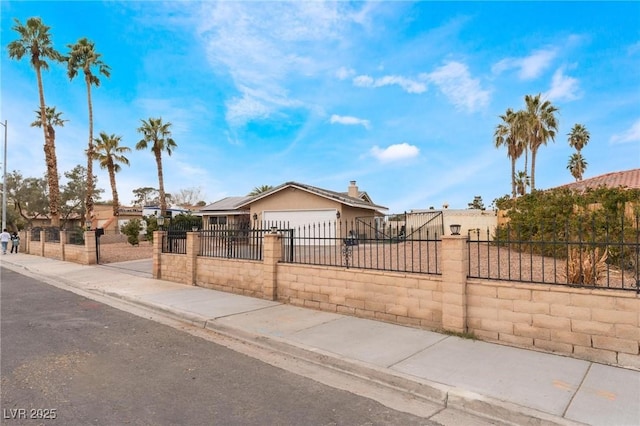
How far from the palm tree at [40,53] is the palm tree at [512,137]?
3578cm

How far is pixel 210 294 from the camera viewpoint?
390 inches

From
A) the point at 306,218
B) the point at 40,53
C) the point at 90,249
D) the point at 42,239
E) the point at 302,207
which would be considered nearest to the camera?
the point at 90,249

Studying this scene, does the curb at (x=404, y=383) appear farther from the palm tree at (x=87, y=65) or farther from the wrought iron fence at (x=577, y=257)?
the palm tree at (x=87, y=65)

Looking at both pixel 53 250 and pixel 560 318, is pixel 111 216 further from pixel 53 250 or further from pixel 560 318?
pixel 560 318

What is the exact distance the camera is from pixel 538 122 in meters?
30.8

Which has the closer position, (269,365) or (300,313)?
(269,365)

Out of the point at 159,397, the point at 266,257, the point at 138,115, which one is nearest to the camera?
the point at 159,397

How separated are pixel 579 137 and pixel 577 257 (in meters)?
45.7

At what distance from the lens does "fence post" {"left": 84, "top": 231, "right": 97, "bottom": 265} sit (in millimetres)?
17781

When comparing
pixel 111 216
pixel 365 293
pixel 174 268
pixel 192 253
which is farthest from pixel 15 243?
pixel 111 216

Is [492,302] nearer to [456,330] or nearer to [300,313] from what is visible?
[456,330]

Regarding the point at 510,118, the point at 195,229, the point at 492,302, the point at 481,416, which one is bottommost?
the point at 481,416

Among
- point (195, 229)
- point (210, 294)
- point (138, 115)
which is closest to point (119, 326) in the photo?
point (210, 294)

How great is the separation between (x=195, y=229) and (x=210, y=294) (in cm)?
250
